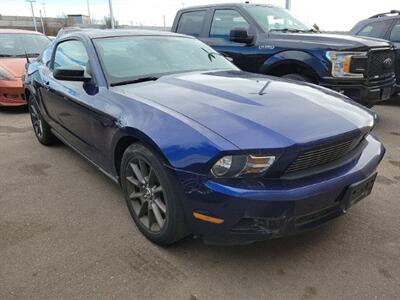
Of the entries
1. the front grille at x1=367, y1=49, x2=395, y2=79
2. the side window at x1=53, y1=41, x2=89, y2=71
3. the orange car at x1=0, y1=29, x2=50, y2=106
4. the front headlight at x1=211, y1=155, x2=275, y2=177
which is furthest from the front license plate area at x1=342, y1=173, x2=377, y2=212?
the orange car at x1=0, y1=29, x2=50, y2=106

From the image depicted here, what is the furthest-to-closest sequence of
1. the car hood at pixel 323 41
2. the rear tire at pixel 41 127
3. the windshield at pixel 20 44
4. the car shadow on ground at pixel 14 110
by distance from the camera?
1. the windshield at pixel 20 44
2. the car shadow on ground at pixel 14 110
3. the car hood at pixel 323 41
4. the rear tire at pixel 41 127

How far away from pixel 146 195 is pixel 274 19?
4.64 m

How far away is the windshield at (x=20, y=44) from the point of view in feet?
27.0

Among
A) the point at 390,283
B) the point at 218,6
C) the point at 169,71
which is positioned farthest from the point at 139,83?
the point at 218,6

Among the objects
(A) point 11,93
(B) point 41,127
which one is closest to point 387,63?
(B) point 41,127

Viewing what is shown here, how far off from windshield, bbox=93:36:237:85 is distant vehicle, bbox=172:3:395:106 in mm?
1812

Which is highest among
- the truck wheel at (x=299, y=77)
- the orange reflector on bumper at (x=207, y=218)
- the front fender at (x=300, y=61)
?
the front fender at (x=300, y=61)

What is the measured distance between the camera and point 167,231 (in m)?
2.61

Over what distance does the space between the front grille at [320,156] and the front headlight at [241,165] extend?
Result: 0.53ft

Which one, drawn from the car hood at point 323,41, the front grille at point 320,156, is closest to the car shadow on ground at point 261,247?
the front grille at point 320,156

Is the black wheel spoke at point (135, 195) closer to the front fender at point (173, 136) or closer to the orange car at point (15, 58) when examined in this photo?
the front fender at point (173, 136)

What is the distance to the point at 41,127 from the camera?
5.21 metres

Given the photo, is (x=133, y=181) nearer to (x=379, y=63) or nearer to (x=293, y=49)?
(x=293, y=49)

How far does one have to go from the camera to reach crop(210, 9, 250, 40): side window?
20.9ft
